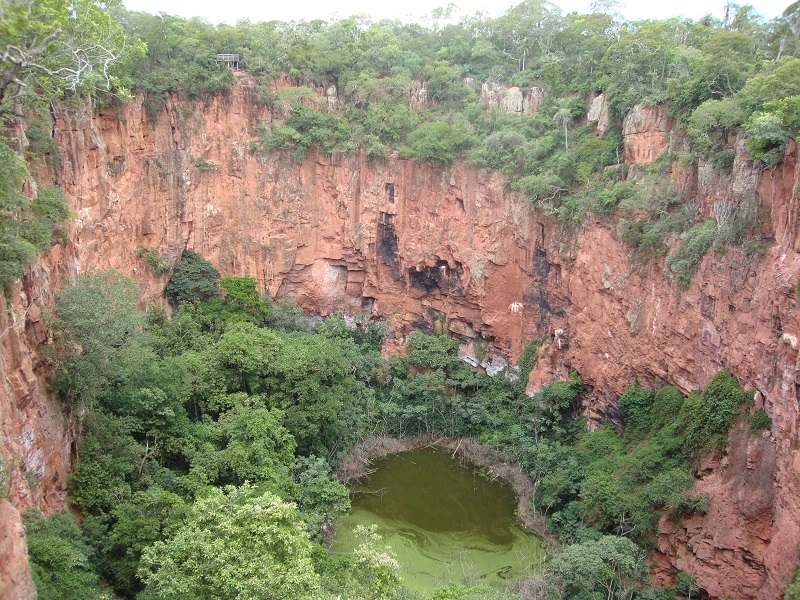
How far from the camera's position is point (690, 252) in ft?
52.4

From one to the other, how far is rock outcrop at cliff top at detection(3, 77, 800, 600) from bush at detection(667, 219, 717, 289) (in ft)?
1.09

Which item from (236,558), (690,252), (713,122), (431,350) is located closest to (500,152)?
(431,350)

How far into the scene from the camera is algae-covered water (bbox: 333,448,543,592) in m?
15.5

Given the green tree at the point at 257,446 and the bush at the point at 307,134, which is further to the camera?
the bush at the point at 307,134

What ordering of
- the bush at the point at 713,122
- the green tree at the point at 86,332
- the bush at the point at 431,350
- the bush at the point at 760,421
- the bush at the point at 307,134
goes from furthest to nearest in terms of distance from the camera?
the bush at the point at 307,134 → the bush at the point at 431,350 → the bush at the point at 713,122 → the bush at the point at 760,421 → the green tree at the point at 86,332

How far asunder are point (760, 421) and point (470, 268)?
11678 mm

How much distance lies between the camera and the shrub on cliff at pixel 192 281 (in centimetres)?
2159

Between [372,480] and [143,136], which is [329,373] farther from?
[143,136]

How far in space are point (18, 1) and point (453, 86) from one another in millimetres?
17527

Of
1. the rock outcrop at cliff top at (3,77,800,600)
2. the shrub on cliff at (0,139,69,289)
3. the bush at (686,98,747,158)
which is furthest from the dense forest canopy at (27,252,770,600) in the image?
the bush at (686,98,747,158)

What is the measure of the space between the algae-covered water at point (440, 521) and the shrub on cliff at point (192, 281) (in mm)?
8081

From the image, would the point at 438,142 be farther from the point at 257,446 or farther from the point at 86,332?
the point at 86,332

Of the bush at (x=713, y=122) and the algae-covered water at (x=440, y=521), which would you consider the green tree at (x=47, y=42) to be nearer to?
the algae-covered water at (x=440, y=521)

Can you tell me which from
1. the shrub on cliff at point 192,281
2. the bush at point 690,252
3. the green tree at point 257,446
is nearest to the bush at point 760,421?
the bush at point 690,252
